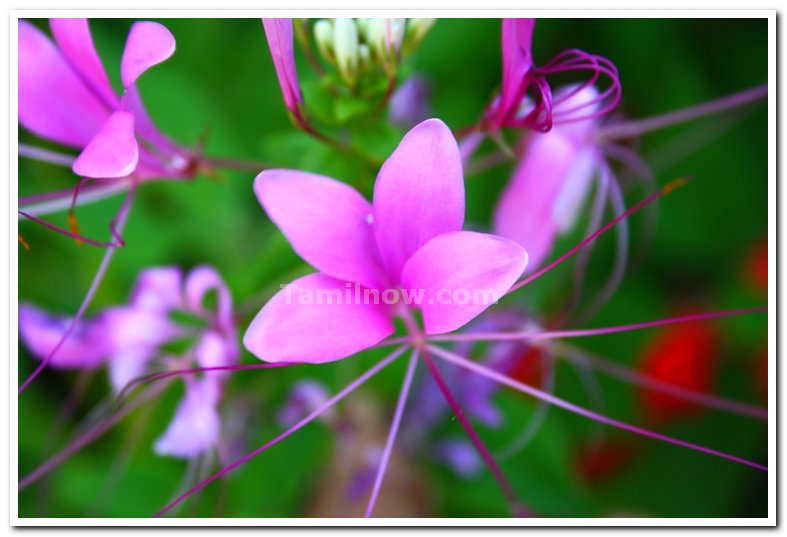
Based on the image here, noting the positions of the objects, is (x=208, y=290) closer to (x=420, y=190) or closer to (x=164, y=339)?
(x=164, y=339)

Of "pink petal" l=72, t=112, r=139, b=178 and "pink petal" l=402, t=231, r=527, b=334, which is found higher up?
"pink petal" l=72, t=112, r=139, b=178

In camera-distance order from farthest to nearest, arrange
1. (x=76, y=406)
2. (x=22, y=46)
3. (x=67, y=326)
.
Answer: (x=76, y=406), (x=67, y=326), (x=22, y=46)

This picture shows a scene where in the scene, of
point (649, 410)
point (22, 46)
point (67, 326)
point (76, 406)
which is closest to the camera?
point (22, 46)

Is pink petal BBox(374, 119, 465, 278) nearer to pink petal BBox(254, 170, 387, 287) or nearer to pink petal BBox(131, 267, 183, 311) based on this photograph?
pink petal BBox(254, 170, 387, 287)

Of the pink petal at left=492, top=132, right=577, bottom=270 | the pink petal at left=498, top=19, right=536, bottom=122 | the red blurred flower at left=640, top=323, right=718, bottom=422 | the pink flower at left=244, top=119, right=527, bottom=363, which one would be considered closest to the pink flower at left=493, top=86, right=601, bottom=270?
the pink petal at left=492, top=132, right=577, bottom=270
